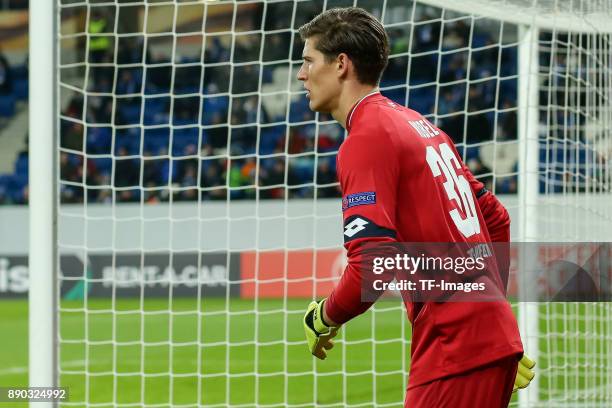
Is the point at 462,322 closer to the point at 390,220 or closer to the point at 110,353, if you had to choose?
the point at 390,220

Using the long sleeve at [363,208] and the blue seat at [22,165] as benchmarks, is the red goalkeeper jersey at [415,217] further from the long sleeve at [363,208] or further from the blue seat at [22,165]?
the blue seat at [22,165]

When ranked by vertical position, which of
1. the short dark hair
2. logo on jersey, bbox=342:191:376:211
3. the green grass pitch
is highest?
the short dark hair

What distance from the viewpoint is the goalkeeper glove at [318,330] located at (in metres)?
2.62

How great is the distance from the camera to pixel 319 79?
2.73 metres

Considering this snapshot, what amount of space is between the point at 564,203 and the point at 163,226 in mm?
7955

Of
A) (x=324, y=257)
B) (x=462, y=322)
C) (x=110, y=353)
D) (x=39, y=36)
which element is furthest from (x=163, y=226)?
(x=462, y=322)

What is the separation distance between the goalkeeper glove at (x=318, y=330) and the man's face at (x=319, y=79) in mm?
550

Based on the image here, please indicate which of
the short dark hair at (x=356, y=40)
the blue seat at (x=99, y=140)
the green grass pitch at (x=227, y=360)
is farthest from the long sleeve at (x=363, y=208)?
the blue seat at (x=99, y=140)

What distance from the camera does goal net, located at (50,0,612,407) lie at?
544 centimetres

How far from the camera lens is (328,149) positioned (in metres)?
14.3

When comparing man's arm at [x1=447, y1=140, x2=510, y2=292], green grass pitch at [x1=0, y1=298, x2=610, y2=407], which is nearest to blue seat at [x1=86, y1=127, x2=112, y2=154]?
green grass pitch at [x1=0, y1=298, x2=610, y2=407]

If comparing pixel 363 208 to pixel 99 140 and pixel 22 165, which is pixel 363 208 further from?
pixel 22 165

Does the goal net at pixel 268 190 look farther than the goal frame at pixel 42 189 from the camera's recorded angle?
Yes

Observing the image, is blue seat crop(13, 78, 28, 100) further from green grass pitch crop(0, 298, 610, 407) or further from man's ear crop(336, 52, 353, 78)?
man's ear crop(336, 52, 353, 78)
